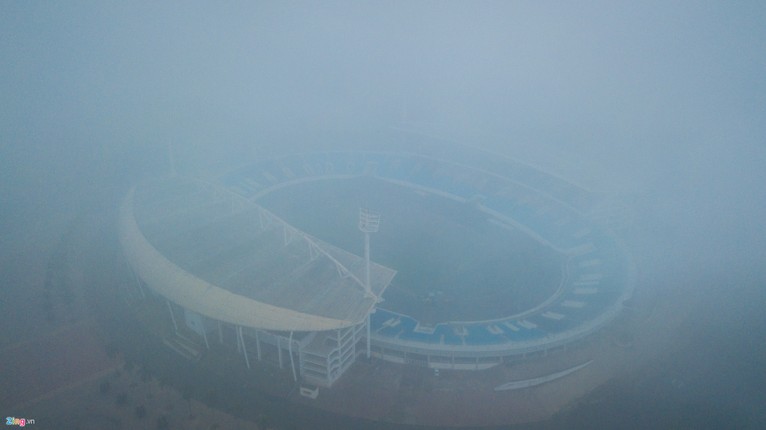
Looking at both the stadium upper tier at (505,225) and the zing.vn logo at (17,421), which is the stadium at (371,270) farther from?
the zing.vn logo at (17,421)

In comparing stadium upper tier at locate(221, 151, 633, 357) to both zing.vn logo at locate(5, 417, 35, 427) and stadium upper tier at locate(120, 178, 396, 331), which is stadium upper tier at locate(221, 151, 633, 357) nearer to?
stadium upper tier at locate(120, 178, 396, 331)

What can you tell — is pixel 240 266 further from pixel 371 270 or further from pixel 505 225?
pixel 505 225

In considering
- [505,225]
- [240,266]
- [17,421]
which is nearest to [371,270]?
[240,266]

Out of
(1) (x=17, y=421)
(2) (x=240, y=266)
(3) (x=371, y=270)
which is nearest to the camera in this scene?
(1) (x=17, y=421)

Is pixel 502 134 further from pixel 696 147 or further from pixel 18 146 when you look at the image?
pixel 18 146

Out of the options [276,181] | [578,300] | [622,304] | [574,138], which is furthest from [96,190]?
[574,138]

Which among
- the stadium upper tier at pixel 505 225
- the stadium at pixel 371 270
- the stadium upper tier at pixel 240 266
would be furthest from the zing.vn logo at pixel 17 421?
the stadium upper tier at pixel 505 225

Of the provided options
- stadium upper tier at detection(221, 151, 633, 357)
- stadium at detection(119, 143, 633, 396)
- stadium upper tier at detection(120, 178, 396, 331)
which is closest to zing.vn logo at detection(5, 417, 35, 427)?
stadium at detection(119, 143, 633, 396)

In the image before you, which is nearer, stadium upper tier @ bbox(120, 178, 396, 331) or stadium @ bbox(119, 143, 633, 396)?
stadium upper tier @ bbox(120, 178, 396, 331)
